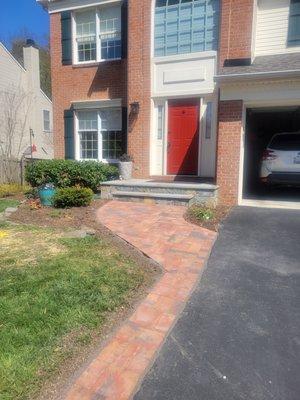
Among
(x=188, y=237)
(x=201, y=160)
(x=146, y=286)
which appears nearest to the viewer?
(x=146, y=286)

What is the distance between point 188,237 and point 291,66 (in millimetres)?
5360

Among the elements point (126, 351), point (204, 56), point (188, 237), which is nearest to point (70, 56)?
point (204, 56)

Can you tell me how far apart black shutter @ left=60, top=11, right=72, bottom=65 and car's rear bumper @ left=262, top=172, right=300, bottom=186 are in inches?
345

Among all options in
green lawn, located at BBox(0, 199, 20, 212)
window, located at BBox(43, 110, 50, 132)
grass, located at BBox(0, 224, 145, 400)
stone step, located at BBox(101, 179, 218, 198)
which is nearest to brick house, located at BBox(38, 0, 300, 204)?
stone step, located at BBox(101, 179, 218, 198)

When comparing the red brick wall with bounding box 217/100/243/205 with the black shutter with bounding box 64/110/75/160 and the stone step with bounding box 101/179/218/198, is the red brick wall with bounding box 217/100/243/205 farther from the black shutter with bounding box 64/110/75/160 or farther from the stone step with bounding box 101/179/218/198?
the black shutter with bounding box 64/110/75/160

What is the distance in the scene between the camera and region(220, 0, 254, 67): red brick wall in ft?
31.4

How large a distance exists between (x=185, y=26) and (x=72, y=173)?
5.94m

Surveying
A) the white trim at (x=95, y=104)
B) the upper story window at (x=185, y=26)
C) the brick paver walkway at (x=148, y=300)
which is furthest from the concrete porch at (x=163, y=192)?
the upper story window at (x=185, y=26)

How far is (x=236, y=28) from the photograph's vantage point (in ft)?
31.9

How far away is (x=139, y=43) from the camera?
36.6 feet

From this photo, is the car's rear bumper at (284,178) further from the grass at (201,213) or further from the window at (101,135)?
the window at (101,135)

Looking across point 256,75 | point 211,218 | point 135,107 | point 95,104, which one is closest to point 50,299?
point 211,218

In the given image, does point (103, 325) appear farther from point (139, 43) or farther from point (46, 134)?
point (46, 134)

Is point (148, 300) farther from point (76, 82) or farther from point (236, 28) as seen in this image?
point (76, 82)
